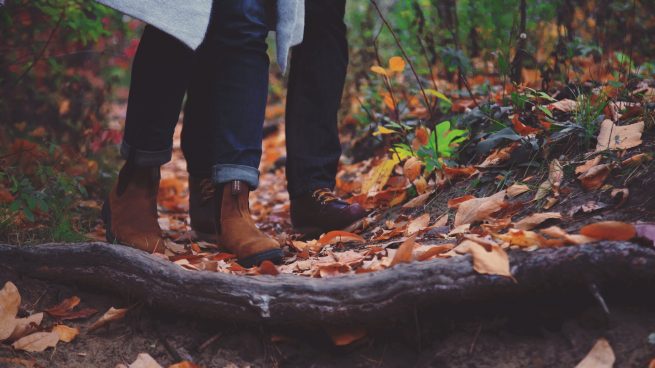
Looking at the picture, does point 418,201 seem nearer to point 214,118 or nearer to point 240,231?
point 240,231

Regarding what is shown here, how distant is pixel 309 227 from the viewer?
2.35 metres

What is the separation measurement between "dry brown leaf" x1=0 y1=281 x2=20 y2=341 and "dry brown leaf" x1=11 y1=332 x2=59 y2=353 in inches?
1.6

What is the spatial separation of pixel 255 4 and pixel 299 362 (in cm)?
106

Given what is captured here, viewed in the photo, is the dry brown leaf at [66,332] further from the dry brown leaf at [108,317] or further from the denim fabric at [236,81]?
the denim fabric at [236,81]

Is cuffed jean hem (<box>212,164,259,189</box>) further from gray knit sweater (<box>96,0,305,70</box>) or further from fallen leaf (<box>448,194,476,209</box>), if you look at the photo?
fallen leaf (<box>448,194,476,209</box>)

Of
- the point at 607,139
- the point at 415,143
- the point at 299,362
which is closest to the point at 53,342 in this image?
the point at 299,362

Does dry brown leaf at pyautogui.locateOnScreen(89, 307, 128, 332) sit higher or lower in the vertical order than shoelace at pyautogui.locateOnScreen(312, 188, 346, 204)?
lower

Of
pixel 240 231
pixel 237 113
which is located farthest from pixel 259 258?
pixel 237 113

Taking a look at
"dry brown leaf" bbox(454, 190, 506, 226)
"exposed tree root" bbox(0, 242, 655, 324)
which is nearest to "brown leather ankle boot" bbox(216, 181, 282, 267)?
"exposed tree root" bbox(0, 242, 655, 324)

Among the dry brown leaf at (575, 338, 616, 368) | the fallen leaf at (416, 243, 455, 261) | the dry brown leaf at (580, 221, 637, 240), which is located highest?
the dry brown leaf at (580, 221, 637, 240)

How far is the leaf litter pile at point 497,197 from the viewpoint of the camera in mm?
1473

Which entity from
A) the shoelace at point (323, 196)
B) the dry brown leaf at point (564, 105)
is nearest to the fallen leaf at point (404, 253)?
the shoelace at point (323, 196)

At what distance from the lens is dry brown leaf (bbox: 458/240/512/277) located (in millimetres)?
1262

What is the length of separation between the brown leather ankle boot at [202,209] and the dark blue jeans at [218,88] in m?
0.35
